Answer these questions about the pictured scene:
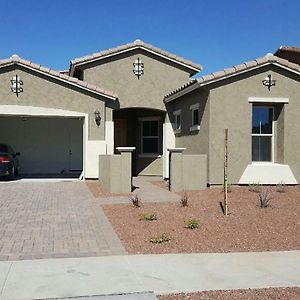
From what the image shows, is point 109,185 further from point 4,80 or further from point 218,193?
point 4,80

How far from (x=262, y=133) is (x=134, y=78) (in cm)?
658

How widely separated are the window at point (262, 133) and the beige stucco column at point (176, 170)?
2.64m

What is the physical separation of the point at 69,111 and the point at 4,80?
8.84 ft

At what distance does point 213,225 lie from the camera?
9.62 meters

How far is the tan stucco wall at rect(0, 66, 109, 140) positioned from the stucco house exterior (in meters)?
0.04

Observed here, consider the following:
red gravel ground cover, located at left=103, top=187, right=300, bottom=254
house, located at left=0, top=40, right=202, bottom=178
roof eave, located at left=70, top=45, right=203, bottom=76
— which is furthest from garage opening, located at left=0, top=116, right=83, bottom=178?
red gravel ground cover, located at left=103, top=187, right=300, bottom=254

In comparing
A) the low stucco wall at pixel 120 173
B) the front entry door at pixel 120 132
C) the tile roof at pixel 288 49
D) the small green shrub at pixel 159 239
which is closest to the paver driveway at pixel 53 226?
the small green shrub at pixel 159 239

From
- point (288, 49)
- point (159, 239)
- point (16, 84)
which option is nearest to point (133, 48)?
point (16, 84)

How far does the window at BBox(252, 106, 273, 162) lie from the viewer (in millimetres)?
15875

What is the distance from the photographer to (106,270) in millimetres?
6410

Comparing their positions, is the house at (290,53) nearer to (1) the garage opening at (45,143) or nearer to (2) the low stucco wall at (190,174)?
(1) the garage opening at (45,143)

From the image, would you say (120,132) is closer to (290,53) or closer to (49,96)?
(49,96)

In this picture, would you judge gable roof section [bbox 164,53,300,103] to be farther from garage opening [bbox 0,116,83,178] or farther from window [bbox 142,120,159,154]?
garage opening [bbox 0,116,83,178]

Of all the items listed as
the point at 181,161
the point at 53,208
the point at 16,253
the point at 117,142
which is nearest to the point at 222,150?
the point at 181,161
